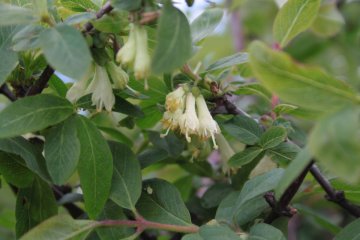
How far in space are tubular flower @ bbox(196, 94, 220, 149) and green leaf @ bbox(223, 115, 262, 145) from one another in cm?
5

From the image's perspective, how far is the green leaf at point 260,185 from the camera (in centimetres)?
75

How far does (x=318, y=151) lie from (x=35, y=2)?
0.41 meters

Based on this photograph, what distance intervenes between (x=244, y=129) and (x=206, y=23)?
184 millimetres

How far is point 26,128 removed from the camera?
72 cm

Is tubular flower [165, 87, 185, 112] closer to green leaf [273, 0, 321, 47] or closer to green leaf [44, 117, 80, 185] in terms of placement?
green leaf [44, 117, 80, 185]

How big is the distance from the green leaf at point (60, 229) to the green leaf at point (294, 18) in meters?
0.45

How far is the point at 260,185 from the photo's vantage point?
0.77 meters

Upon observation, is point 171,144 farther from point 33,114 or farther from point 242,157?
point 33,114

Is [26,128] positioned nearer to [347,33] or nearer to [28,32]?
[28,32]

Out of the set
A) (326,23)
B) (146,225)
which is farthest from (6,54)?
(326,23)

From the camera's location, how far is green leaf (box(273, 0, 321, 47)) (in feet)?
2.89

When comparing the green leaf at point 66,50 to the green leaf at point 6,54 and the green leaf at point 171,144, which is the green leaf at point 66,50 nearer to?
the green leaf at point 6,54

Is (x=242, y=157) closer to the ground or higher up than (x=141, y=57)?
closer to the ground

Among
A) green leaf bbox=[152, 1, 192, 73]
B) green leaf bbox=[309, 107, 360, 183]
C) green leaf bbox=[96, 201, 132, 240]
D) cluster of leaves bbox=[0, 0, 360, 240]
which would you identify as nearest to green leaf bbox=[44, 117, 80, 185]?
cluster of leaves bbox=[0, 0, 360, 240]
